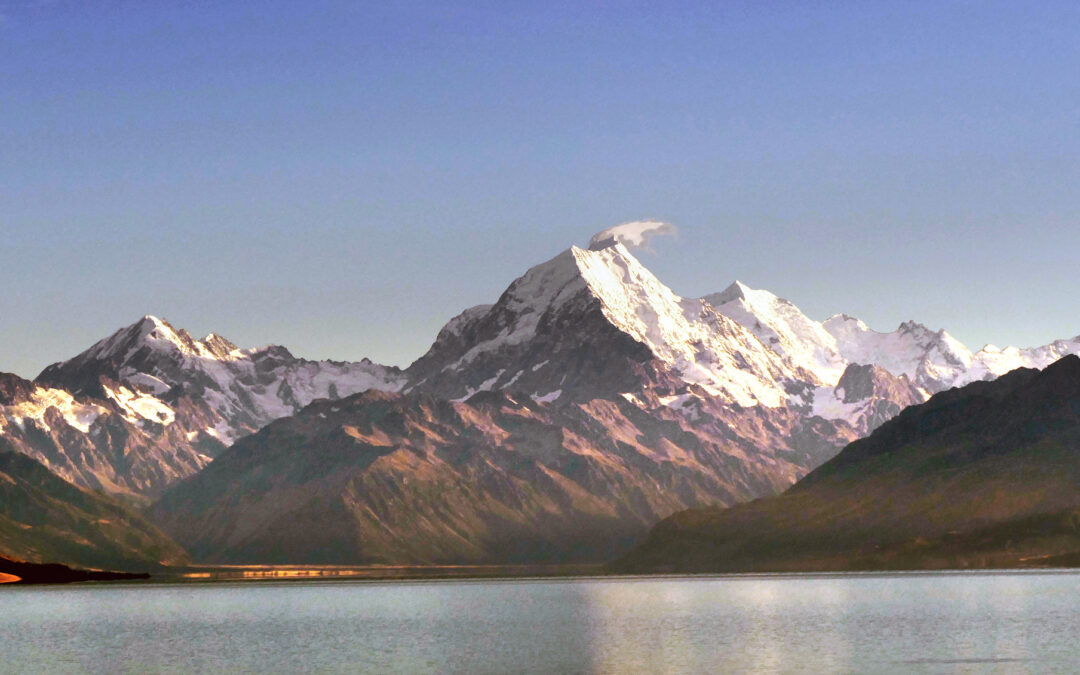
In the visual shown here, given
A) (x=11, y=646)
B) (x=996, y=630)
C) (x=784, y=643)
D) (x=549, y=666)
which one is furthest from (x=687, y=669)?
(x=11, y=646)

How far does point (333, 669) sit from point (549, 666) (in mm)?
21484

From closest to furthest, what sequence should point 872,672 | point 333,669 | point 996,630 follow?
point 872,672, point 333,669, point 996,630

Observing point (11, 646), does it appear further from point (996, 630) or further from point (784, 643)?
point (996, 630)

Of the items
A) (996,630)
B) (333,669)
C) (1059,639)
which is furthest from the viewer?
(996,630)

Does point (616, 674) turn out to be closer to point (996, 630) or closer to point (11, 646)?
point (996, 630)

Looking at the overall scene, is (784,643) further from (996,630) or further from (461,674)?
(461,674)

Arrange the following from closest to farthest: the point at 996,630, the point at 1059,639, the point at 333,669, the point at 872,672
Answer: the point at 872,672 → the point at 333,669 → the point at 1059,639 → the point at 996,630

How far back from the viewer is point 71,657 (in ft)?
574

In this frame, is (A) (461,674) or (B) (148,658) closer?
(A) (461,674)

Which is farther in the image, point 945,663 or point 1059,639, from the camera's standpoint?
point 1059,639

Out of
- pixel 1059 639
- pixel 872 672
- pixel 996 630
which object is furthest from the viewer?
pixel 996 630

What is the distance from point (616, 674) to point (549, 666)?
1293 cm

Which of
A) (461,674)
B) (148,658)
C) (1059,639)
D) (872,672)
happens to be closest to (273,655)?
(148,658)

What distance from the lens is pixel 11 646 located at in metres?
194
